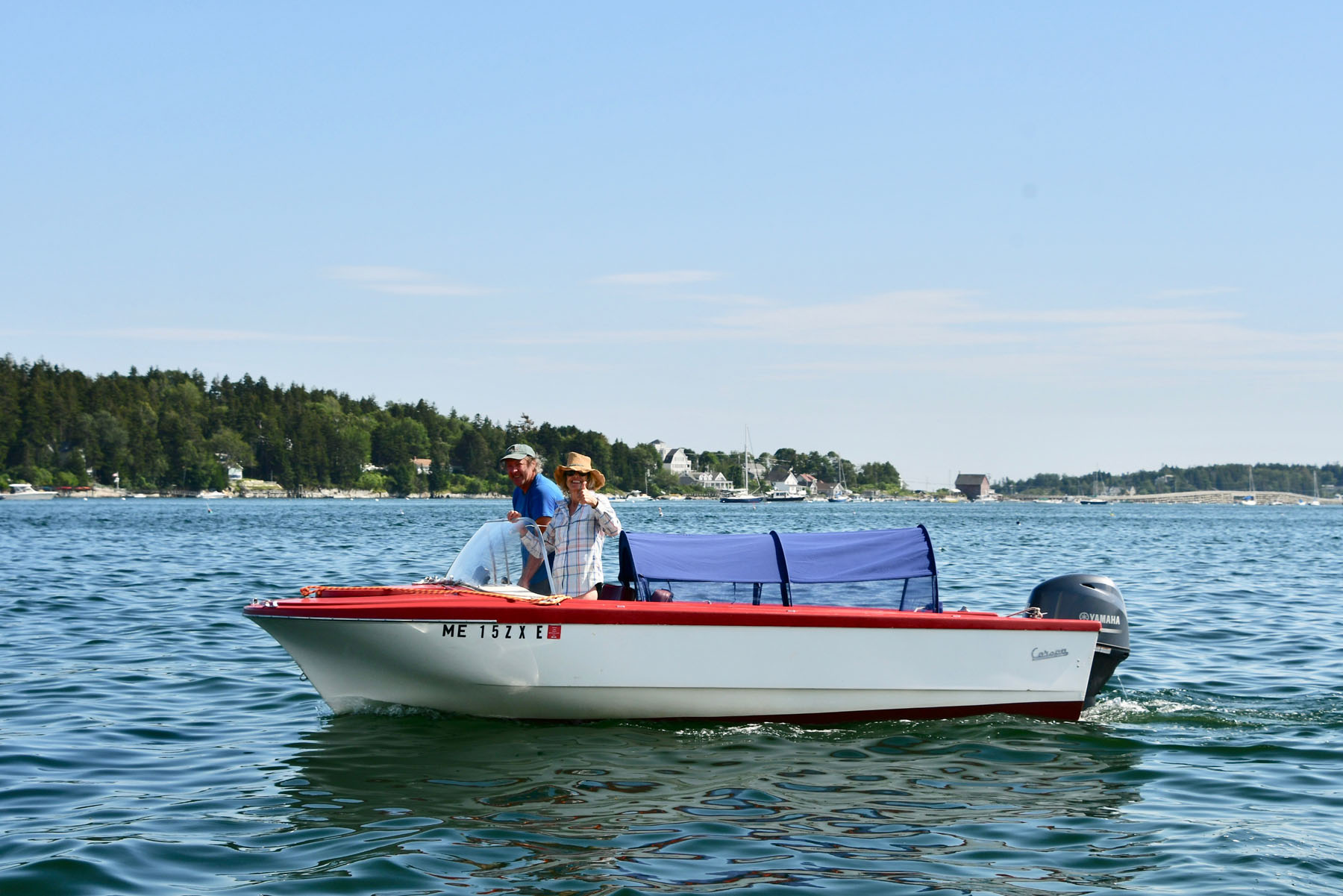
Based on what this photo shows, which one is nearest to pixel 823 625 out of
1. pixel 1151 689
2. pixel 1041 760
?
pixel 1041 760

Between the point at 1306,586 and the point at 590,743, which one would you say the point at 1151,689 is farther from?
the point at 1306,586

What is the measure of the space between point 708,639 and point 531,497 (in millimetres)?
1846

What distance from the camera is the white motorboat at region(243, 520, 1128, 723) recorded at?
8797 mm

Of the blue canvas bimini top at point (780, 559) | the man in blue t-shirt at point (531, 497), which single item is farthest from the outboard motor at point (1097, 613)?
the man in blue t-shirt at point (531, 497)

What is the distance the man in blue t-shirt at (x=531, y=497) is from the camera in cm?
938

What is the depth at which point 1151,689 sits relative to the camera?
11.6 metres

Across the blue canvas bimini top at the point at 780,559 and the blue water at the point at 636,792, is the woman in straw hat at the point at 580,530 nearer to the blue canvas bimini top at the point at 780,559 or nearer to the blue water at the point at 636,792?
the blue canvas bimini top at the point at 780,559

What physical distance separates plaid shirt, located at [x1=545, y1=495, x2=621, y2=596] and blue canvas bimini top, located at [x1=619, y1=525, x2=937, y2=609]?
0.27 metres

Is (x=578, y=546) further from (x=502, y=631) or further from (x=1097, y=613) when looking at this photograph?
(x=1097, y=613)

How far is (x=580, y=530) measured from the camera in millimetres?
9188

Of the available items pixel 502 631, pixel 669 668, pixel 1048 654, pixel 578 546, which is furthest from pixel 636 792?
pixel 1048 654

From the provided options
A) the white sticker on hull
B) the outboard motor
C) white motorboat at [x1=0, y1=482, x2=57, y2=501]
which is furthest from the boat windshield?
white motorboat at [x1=0, y1=482, x2=57, y2=501]

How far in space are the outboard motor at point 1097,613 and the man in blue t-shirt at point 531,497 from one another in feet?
14.0

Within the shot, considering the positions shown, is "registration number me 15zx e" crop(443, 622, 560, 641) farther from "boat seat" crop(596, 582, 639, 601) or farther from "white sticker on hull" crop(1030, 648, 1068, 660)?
"white sticker on hull" crop(1030, 648, 1068, 660)
